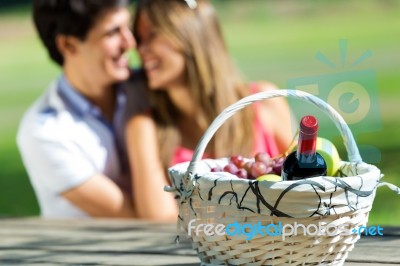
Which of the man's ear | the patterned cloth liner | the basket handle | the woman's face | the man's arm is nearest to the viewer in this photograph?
the patterned cloth liner

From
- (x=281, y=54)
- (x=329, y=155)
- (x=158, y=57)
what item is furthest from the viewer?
(x=281, y=54)

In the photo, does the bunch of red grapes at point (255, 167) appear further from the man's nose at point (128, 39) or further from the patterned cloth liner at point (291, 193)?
the man's nose at point (128, 39)

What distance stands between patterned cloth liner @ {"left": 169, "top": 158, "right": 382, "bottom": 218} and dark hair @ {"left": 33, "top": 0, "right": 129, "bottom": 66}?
169 centimetres

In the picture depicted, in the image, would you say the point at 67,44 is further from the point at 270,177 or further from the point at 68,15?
the point at 270,177

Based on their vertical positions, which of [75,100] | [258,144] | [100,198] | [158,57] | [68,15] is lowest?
[100,198]

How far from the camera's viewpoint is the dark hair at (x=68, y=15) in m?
3.39

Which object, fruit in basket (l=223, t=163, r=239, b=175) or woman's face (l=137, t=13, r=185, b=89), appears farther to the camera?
woman's face (l=137, t=13, r=185, b=89)

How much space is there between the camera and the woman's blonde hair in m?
3.40

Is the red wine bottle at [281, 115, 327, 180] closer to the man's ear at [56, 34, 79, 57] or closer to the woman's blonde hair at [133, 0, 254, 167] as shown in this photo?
the woman's blonde hair at [133, 0, 254, 167]

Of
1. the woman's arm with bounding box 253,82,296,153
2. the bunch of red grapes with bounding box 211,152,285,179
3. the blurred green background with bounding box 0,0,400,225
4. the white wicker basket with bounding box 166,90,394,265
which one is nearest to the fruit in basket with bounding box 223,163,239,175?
the bunch of red grapes with bounding box 211,152,285,179

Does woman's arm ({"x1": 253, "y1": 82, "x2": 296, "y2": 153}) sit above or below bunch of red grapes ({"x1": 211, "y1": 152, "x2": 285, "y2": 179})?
below

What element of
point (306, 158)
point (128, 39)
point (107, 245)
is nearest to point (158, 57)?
point (128, 39)

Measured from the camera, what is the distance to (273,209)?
175cm

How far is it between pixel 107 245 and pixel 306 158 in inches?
30.3
